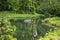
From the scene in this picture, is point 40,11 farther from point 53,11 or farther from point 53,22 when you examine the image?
point 53,22

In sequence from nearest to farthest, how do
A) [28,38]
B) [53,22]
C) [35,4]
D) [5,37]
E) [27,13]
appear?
1. [5,37]
2. [28,38]
3. [53,22]
4. [27,13]
5. [35,4]

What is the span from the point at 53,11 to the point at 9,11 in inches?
390

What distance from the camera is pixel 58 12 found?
53750 mm

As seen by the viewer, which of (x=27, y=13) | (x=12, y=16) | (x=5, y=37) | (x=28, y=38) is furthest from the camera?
(x=27, y=13)

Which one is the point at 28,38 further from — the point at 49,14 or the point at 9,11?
the point at 9,11

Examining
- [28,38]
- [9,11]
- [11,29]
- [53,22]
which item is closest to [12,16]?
[9,11]

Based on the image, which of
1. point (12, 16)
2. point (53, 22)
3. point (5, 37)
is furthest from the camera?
point (12, 16)

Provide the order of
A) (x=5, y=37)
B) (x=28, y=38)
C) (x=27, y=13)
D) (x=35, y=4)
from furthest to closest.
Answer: (x=35, y=4), (x=27, y=13), (x=28, y=38), (x=5, y=37)

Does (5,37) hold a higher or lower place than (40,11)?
higher

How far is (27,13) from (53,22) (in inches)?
598

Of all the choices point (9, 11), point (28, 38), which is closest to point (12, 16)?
point (9, 11)

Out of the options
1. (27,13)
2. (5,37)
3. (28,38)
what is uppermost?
(5,37)

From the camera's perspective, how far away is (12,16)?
2063 inches

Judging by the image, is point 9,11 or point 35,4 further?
point 35,4
